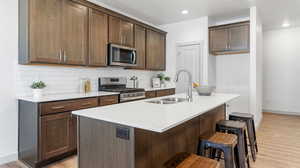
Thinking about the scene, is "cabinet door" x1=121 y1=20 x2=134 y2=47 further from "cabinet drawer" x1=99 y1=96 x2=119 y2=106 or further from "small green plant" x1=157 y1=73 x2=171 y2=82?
"small green plant" x1=157 y1=73 x2=171 y2=82

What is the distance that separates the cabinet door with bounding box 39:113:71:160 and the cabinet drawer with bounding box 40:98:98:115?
0.23 ft

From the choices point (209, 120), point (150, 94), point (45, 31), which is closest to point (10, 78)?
point (45, 31)

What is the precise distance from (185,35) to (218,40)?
869 millimetres

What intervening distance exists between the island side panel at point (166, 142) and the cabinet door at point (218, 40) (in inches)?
99.9

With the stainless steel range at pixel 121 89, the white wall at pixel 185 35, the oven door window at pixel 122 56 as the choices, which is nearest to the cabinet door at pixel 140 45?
the oven door window at pixel 122 56

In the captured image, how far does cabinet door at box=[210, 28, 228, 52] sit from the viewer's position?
446cm

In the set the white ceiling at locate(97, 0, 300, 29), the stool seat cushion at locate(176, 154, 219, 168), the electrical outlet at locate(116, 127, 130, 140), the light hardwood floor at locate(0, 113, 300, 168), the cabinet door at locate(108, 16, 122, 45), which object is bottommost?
the light hardwood floor at locate(0, 113, 300, 168)

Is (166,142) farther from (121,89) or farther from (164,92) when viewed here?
(164,92)

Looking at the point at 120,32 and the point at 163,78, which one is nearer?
the point at 120,32

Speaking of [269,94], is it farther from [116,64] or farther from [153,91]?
[116,64]

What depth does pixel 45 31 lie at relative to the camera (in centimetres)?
252

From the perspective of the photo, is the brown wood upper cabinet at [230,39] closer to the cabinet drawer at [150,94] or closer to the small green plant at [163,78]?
the small green plant at [163,78]

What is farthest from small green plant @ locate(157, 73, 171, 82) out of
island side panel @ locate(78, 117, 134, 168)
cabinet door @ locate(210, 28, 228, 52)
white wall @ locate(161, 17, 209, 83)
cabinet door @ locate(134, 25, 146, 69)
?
island side panel @ locate(78, 117, 134, 168)

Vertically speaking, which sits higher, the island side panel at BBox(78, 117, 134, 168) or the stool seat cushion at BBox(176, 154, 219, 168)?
the island side panel at BBox(78, 117, 134, 168)
